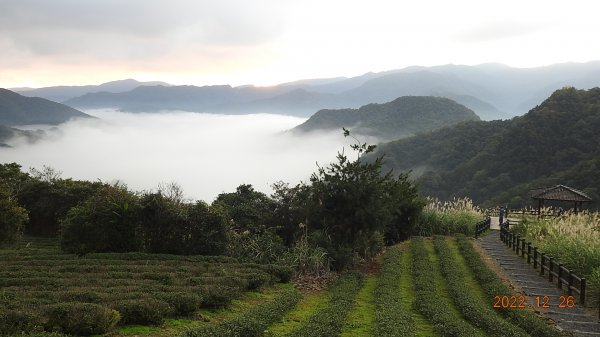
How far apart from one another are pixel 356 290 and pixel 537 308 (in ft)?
18.4

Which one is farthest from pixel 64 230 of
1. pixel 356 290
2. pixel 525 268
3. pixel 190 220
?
pixel 525 268

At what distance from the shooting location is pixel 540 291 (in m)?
15.6

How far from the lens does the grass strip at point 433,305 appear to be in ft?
35.5

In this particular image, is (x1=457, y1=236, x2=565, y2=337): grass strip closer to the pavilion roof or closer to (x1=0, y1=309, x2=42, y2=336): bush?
(x1=0, y1=309, x2=42, y2=336): bush

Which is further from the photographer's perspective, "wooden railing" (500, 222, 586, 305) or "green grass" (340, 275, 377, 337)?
"wooden railing" (500, 222, 586, 305)

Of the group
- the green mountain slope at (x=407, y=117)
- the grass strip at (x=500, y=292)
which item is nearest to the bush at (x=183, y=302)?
the grass strip at (x=500, y=292)

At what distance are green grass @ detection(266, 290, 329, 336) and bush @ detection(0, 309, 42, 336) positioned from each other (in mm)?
4801

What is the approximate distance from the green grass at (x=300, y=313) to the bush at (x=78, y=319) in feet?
11.8

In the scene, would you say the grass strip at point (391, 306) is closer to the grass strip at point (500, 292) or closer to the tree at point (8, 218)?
the grass strip at point (500, 292)

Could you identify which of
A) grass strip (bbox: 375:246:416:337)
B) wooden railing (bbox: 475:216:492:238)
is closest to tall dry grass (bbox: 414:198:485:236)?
wooden railing (bbox: 475:216:492:238)

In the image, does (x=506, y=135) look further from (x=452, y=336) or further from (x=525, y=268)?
(x=452, y=336)

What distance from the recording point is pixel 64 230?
925 inches

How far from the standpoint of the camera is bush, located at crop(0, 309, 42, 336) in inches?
330

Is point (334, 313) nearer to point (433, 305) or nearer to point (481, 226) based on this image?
point (433, 305)
